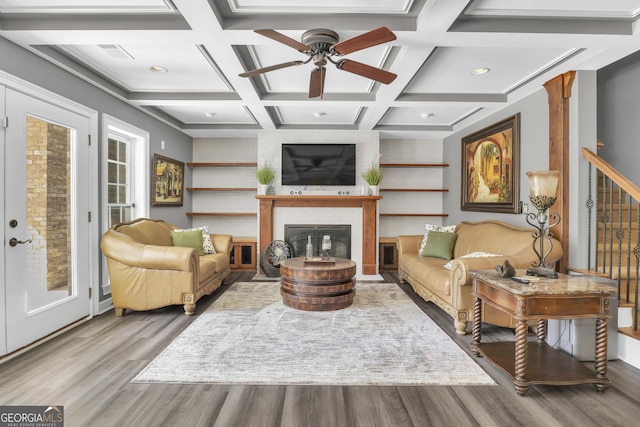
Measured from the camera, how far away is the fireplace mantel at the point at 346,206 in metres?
5.67

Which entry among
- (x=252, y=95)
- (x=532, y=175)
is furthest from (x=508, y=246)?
(x=252, y=95)

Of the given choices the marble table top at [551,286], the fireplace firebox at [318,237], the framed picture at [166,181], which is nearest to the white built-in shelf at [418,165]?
the fireplace firebox at [318,237]

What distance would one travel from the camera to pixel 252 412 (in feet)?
6.15

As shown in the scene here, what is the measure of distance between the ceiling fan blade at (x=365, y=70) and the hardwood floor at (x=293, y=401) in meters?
2.32

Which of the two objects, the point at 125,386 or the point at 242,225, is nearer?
the point at 125,386

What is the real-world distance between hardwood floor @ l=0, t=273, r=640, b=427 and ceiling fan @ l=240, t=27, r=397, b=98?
7.54 ft

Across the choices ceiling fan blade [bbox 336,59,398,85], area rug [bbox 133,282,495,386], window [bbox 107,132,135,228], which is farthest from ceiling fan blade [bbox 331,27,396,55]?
window [bbox 107,132,135,228]

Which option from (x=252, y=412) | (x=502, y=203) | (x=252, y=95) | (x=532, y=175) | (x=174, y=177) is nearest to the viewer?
(x=252, y=412)

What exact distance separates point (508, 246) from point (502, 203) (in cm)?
89

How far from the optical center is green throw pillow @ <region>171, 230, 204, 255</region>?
14.8 ft

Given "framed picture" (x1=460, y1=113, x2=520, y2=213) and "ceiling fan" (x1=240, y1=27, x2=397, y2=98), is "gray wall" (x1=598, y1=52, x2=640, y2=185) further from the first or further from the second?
"ceiling fan" (x1=240, y1=27, x2=397, y2=98)

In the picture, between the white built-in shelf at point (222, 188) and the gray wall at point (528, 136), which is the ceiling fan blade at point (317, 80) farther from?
the white built-in shelf at point (222, 188)

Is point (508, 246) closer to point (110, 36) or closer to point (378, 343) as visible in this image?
point (378, 343)

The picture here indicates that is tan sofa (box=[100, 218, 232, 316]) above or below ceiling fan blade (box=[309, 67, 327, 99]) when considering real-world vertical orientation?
below
